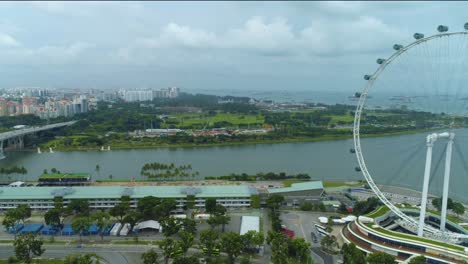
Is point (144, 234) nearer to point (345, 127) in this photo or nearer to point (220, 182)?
point (220, 182)

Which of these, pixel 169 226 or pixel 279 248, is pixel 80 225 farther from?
pixel 279 248

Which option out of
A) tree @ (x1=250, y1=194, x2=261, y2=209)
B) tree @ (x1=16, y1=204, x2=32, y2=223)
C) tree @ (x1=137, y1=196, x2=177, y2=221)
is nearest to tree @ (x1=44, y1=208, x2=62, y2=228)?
tree @ (x1=16, y1=204, x2=32, y2=223)

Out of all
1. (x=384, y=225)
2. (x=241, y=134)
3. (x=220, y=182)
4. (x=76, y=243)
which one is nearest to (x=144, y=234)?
(x=76, y=243)

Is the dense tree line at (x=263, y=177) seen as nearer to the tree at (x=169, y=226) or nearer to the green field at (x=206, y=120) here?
the tree at (x=169, y=226)

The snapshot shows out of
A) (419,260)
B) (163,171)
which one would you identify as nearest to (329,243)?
(419,260)

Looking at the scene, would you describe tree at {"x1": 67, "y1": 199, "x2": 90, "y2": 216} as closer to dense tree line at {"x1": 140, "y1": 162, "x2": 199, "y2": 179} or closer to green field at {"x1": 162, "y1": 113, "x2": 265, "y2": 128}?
dense tree line at {"x1": 140, "y1": 162, "x2": 199, "y2": 179}

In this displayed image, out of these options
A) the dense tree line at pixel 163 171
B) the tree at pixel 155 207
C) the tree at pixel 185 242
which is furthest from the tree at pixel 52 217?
the dense tree line at pixel 163 171
